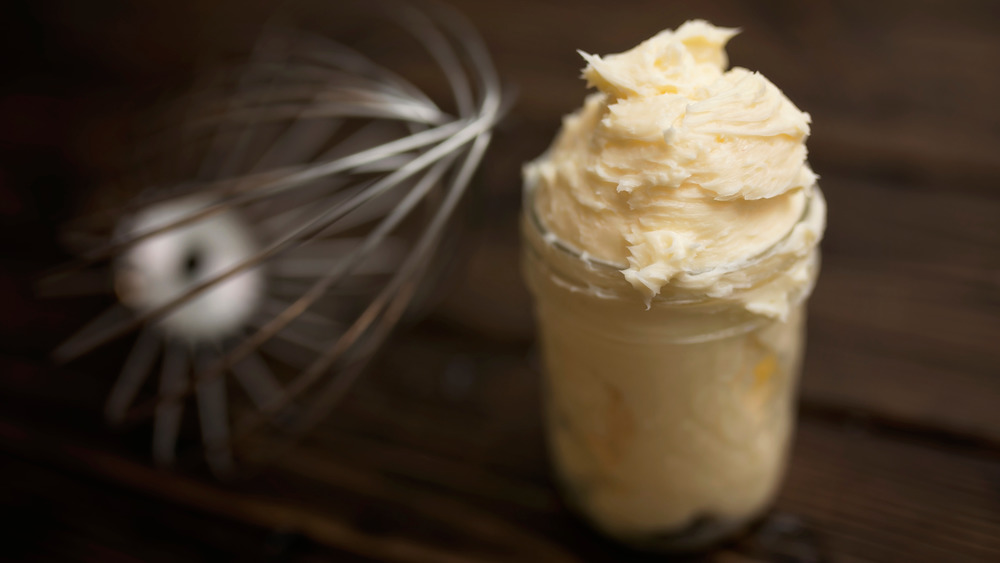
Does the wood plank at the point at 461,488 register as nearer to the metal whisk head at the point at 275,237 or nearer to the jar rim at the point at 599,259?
the metal whisk head at the point at 275,237

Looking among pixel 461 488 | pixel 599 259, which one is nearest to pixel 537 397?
pixel 461 488

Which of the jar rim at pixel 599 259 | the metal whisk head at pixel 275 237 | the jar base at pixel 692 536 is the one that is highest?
the metal whisk head at pixel 275 237

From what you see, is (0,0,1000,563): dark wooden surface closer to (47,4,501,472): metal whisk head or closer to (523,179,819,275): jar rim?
(47,4,501,472): metal whisk head

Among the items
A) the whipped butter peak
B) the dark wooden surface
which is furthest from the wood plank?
the whipped butter peak

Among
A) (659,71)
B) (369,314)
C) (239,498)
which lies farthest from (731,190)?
(239,498)

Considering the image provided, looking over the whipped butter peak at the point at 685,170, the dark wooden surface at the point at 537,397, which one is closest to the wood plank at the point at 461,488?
the dark wooden surface at the point at 537,397

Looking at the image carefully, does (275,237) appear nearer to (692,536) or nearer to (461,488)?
(461,488)
